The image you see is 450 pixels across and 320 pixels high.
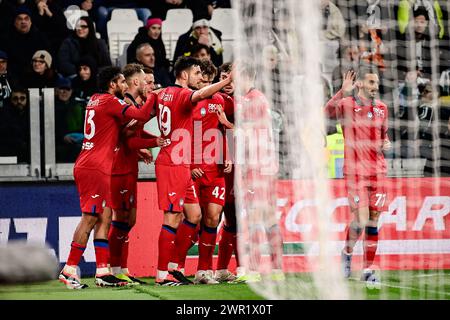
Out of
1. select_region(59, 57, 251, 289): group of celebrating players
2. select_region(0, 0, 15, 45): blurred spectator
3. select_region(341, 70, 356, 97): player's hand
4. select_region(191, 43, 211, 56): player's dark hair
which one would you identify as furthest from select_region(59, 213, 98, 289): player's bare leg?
select_region(0, 0, 15, 45): blurred spectator

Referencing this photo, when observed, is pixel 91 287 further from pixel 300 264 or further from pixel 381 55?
pixel 381 55

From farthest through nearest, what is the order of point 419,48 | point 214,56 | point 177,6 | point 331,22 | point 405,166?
point 177,6, point 214,56, point 405,166, point 419,48, point 331,22

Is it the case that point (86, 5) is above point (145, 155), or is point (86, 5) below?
above

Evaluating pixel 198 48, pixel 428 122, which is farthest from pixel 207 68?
pixel 428 122

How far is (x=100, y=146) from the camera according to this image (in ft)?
28.8

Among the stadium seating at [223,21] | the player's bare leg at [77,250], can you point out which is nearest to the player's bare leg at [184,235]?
the player's bare leg at [77,250]

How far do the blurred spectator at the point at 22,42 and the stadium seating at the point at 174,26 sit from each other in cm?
136

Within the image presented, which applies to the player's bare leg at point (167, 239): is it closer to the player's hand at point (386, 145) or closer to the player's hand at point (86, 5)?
the player's hand at point (386, 145)

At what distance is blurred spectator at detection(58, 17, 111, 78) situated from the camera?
1116 centimetres

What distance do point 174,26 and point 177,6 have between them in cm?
28

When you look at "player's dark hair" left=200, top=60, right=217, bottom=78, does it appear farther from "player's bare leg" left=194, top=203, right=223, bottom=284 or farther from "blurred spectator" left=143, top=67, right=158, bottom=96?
"player's bare leg" left=194, top=203, right=223, bottom=284

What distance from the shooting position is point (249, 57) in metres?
9.08

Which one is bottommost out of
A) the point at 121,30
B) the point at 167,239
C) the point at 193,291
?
the point at 193,291

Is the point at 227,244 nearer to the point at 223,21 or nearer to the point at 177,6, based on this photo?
the point at 223,21
